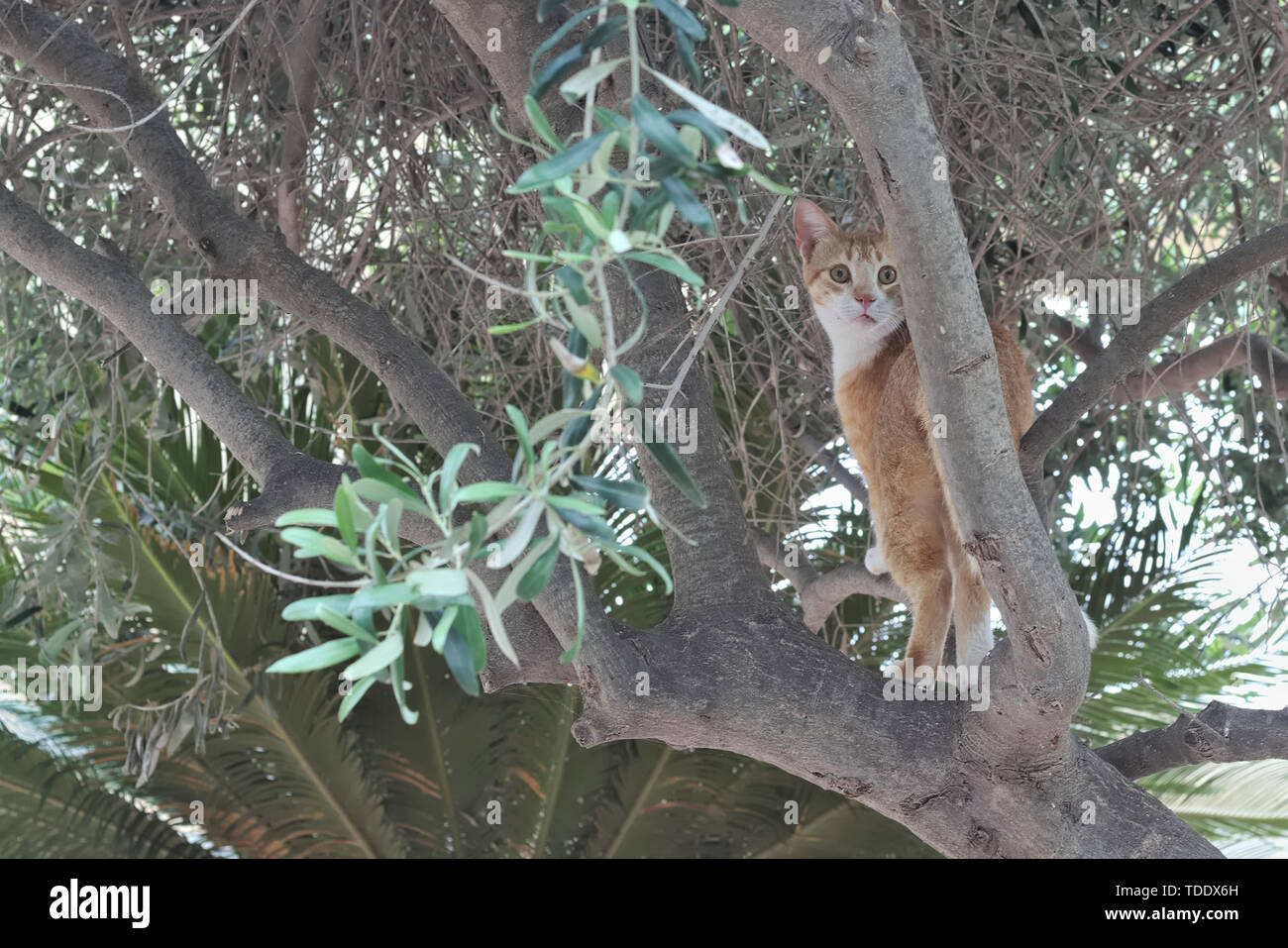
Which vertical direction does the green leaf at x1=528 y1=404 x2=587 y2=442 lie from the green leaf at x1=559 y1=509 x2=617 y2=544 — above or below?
above

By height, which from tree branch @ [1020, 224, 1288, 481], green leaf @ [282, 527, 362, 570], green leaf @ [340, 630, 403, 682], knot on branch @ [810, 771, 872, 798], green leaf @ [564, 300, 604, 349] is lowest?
knot on branch @ [810, 771, 872, 798]

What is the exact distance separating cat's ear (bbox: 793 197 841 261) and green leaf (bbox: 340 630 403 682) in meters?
2.08

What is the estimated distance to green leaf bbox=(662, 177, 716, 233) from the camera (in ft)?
2.91

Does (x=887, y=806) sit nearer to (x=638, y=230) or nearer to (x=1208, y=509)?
(x=638, y=230)

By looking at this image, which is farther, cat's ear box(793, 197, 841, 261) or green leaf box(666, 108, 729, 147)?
cat's ear box(793, 197, 841, 261)

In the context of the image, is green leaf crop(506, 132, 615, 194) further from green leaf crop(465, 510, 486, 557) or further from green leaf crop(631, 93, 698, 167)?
green leaf crop(465, 510, 486, 557)

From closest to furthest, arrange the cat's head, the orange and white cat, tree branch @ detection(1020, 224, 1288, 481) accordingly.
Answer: tree branch @ detection(1020, 224, 1288, 481) → the orange and white cat → the cat's head

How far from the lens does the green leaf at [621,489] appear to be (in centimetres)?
95

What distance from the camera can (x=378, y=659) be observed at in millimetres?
883

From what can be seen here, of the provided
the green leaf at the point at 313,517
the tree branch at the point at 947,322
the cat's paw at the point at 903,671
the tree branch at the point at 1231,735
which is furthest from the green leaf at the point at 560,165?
the tree branch at the point at 1231,735

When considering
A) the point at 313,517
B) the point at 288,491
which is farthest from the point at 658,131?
the point at 288,491

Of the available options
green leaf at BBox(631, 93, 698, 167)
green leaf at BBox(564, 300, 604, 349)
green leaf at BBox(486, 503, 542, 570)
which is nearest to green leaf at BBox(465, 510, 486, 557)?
green leaf at BBox(486, 503, 542, 570)

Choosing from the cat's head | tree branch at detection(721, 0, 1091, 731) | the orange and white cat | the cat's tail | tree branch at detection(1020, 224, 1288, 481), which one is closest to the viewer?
tree branch at detection(721, 0, 1091, 731)

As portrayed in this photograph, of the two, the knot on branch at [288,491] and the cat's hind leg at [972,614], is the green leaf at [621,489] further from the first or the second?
the cat's hind leg at [972,614]
